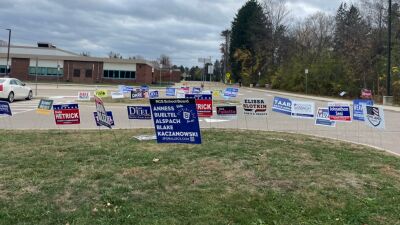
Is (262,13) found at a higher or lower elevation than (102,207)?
higher

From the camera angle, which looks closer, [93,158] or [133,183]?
[133,183]

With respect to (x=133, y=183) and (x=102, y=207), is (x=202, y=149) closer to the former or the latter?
(x=133, y=183)

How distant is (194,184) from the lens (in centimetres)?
618

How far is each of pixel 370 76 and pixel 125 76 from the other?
41976 millimetres

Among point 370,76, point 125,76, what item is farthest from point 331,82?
point 125,76

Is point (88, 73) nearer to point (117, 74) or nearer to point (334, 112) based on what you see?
point (117, 74)

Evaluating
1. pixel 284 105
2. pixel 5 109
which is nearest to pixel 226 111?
pixel 284 105

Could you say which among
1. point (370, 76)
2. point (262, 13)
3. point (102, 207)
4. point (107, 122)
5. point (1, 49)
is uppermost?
point (262, 13)

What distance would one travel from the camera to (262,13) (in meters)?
88.6

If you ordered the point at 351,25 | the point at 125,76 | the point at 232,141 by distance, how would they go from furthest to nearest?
1. the point at 125,76
2. the point at 351,25
3. the point at 232,141

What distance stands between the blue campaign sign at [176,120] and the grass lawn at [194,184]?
412mm

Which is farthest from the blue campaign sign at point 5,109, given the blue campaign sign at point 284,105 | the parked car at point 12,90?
the parked car at point 12,90

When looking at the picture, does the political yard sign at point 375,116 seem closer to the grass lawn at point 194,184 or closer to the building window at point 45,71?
the grass lawn at point 194,184

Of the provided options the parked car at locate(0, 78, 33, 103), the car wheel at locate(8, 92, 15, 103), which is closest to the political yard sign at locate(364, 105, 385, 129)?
the parked car at locate(0, 78, 33, 103)
